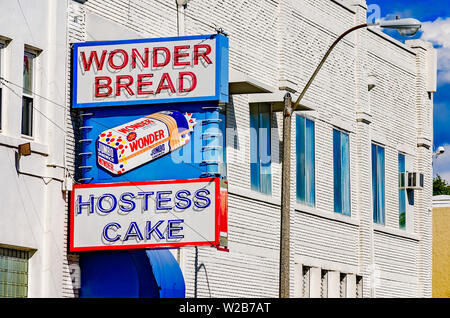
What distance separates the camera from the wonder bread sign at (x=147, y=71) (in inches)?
884

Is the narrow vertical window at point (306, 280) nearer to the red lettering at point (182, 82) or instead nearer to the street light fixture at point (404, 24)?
the street light fixture at point (404, 24)

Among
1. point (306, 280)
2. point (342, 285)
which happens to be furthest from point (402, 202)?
point (306, 280)

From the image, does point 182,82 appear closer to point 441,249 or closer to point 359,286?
point 359,286

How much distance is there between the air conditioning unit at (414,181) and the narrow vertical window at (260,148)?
33.3 feet

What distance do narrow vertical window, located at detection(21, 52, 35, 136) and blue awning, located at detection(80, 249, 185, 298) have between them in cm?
288

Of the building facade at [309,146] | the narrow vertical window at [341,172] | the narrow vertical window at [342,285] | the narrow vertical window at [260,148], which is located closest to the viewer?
the building facade at [309,146]

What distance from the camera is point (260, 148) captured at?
102 feet

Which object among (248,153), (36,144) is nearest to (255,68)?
(248,153)

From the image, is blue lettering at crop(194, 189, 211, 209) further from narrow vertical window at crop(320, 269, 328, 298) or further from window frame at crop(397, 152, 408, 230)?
window frame at crop(397, 152, 408, 230)

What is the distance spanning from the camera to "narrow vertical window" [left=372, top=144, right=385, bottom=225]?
3809 centimetres

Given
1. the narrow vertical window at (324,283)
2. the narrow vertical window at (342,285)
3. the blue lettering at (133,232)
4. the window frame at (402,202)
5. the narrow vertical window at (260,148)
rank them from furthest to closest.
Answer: the window frame at (402,202) < the narrow vertical window at (342,285) < the narrow vertical window at (324,283) < the narrow vertical window at (260,148) < the blue lettering at (133,232)

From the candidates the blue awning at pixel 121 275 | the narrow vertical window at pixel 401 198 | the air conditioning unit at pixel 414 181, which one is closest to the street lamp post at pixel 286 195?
the blue awning at pixel 121 275

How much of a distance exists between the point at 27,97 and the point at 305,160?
532 inches

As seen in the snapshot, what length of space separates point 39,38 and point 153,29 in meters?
4.98
